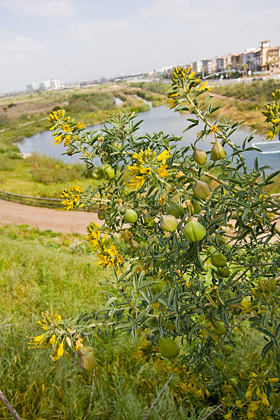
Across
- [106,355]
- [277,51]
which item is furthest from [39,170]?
[277,51]

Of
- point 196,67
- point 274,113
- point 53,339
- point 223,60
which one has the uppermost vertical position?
point 223,60

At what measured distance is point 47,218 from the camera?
27.2ft

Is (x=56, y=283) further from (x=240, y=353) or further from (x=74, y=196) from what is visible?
(x=74, y=196)

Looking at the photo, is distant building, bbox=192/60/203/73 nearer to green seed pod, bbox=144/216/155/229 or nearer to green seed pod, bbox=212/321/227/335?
green seed pod, bbox=144/216/155/229

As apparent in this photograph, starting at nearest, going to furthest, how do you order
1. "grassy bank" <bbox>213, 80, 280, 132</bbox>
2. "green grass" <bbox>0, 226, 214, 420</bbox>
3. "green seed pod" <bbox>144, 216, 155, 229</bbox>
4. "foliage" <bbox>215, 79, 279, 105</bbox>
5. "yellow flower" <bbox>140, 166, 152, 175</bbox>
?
"yellow flower" <bbox>140, 166, 152, 175</bbox>, "green seed pod" <bbox>144, 216, 155, 229</bbox>, "green grass" <bbox>0, 226, 214, 420</bbox>, "grassy bank" <bbox>213, 80, 280, 132</bbox>, "foliage" <bbox>215, 79, 279, 105</bbox>

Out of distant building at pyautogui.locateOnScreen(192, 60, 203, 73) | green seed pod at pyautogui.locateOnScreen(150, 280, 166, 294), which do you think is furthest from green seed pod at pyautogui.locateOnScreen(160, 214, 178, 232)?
distant building at pyautogui.locateOnScreen(192, 60, 203, 73)

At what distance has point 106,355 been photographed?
2295 mm

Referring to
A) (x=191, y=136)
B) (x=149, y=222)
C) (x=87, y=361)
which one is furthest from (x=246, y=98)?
(x=87, y=361)

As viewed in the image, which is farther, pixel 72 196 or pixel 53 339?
pixel 72 196

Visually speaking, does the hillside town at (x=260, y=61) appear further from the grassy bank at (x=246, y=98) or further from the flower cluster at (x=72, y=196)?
the flower cluster at (x=72, y=196)

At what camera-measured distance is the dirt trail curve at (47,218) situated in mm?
7516

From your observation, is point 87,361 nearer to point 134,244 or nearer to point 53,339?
point 53,339

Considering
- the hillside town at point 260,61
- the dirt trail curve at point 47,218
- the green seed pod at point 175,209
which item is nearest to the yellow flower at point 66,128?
the green seed pod at point 175,209

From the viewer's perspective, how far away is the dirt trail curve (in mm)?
7516
